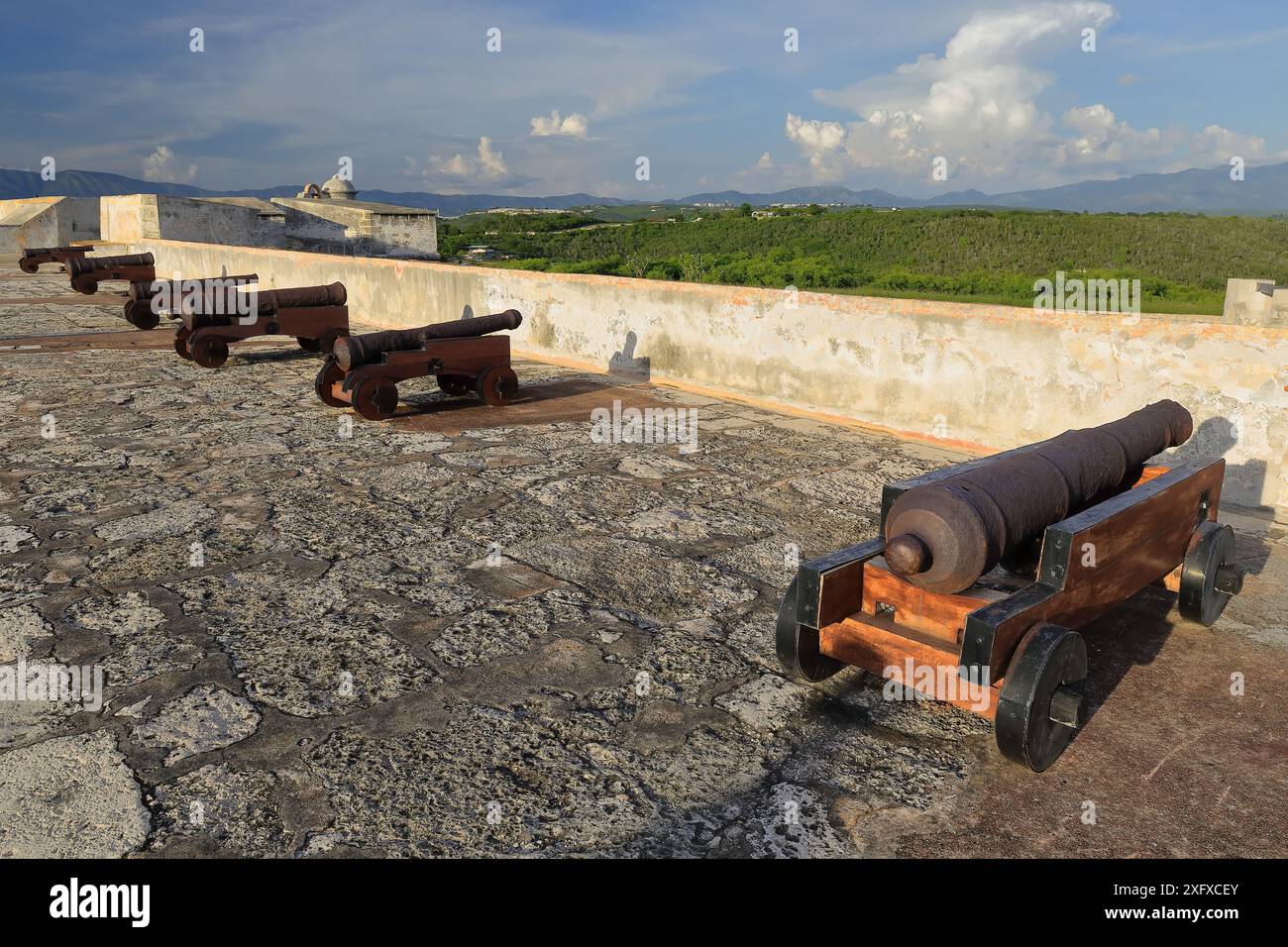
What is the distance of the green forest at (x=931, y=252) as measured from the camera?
45469 mm

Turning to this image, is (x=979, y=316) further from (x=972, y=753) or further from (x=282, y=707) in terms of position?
(x=282, y=707)

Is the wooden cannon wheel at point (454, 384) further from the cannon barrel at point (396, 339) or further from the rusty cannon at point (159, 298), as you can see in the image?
the rusty cannon at point (159, 298)

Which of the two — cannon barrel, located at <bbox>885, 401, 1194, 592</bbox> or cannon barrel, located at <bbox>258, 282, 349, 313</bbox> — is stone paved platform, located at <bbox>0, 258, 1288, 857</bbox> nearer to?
cannon barrel, located at <bbox>885, 401, 1194, 592</bbox>

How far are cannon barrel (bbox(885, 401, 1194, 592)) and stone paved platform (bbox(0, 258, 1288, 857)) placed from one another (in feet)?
1.59

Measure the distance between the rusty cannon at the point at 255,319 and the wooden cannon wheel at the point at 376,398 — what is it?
7.24 ft

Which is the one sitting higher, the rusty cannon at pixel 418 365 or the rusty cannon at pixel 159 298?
the rusty cannon at pixel 159 298

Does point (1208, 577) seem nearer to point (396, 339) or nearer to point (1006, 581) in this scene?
point (1006, 581)

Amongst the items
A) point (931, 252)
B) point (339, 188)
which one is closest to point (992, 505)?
point (339, 188)

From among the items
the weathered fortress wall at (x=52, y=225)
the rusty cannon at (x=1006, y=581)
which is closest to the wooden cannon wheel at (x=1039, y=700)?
→ the rusty cannon at (x=1006, y=581)

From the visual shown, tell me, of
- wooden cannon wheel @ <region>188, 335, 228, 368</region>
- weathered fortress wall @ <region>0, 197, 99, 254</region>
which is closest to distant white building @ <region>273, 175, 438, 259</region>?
weathered fortress wall @ <region>0, 197, 99, 254</region>

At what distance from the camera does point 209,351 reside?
8.71 metres

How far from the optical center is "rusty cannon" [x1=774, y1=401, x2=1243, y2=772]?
2445mm

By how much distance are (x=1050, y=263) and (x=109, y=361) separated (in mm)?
50292

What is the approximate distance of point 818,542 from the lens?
4141 mm
